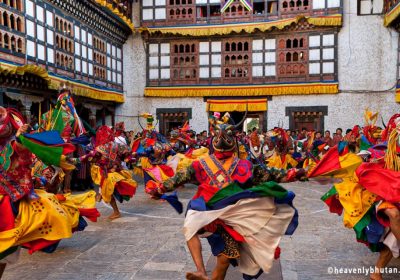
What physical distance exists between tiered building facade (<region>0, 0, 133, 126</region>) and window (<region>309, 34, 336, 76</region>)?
937 centimetres

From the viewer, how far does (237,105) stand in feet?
68.7

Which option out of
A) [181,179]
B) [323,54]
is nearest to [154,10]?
[323,54]

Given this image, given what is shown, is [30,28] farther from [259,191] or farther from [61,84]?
[259,191]

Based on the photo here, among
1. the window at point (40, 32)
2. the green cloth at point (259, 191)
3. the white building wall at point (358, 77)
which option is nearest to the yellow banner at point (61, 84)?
the window at point (40, 32)

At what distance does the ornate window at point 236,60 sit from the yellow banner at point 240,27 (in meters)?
0.78

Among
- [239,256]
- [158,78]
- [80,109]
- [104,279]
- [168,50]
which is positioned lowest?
[104,279]

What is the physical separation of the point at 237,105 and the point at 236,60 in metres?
2.39

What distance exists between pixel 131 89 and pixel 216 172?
19141 millimetres

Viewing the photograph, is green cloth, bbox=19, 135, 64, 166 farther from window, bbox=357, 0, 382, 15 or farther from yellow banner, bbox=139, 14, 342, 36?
window, bbox=357, 0, 382, 15

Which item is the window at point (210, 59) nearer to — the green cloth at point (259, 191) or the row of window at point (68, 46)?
the row of window at point (68, 46)

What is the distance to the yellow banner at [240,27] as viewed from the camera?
19688 mm

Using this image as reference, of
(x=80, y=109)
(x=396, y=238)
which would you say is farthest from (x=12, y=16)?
(x=396, y=238)

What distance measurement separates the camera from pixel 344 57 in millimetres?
20000

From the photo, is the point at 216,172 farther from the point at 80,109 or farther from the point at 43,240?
the point at 80,109
